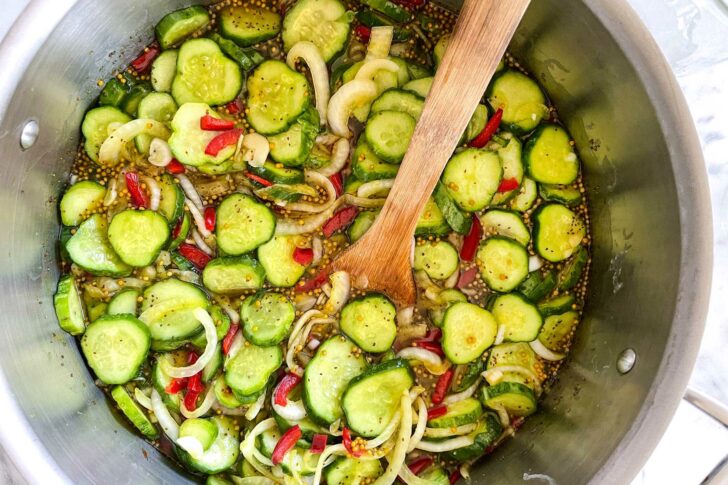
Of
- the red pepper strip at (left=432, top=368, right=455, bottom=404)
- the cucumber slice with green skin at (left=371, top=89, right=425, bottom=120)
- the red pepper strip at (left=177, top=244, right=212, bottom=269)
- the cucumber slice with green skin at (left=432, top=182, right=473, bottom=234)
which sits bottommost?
the red pepper strip at (left=432, top=368, right=455, bottom=404)

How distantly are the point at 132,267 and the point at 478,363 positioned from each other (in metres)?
1.33

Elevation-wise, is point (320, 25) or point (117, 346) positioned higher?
point (320, 25)

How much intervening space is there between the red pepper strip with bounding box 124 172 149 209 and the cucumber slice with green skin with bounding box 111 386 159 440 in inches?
26.4

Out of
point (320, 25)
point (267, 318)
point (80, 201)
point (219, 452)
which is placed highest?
point (320, 25)

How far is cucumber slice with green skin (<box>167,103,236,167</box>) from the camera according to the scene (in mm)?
2432

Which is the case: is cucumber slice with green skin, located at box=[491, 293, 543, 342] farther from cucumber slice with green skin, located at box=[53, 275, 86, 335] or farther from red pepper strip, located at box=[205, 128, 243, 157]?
cucumber slice with green skin, located at box=[53, 275, 86, 335]

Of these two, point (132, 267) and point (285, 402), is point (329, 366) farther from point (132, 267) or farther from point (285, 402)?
point (132, 267)

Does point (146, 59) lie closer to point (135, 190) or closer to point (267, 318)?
point (135, 190)

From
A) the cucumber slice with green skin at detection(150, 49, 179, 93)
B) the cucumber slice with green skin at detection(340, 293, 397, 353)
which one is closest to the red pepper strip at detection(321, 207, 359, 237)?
the cucumber slice with green skin at detection(340, 293, 397, 353)

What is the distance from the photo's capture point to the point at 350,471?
8.16 feet

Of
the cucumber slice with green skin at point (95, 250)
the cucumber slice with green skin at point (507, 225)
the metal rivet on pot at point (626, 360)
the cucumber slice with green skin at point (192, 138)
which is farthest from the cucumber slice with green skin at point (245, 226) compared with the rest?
the metal rivet on pot at point (626, 360)

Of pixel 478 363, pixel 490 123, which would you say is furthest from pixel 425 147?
pixel 478 363

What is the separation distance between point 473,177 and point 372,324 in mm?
647

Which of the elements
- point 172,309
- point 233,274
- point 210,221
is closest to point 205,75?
point 210,221
